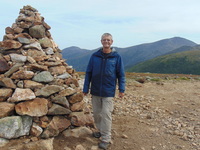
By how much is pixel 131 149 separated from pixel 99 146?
3.61 feet

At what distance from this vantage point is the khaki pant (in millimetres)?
5957

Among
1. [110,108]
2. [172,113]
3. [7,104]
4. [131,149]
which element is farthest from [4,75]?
[172,113]

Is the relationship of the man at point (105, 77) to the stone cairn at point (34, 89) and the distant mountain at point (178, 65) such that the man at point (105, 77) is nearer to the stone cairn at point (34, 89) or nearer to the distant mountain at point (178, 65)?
the stone cairn at point (34, 89)

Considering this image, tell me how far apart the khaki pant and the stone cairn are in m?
0.93

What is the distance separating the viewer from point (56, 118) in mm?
6469

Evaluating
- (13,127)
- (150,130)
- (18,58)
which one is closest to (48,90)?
(13,127)

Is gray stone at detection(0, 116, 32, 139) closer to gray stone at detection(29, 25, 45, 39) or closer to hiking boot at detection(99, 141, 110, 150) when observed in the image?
hiking boot at detection(99, 141, 110, 150)

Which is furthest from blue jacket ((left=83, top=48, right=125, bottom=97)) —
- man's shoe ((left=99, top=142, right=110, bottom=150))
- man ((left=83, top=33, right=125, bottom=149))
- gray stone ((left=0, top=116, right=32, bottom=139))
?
gray stone ((left=0, top=116, right=32, bottom=139))

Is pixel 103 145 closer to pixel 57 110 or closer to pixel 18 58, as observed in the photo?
pixel 57 110

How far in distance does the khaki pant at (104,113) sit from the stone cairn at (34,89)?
0.93 m

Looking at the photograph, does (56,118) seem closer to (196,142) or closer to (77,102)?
(77,102)

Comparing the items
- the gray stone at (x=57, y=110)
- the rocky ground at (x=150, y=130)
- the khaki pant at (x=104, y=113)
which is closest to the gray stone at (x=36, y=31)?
the gray stone at (x=57, y=110)

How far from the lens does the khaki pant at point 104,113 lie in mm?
5957

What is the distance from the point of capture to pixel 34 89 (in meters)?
6.34
